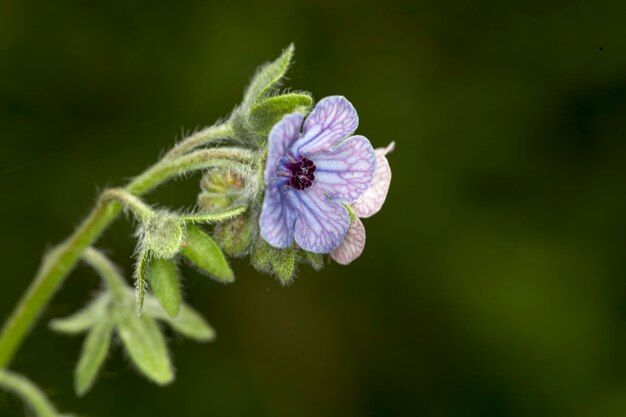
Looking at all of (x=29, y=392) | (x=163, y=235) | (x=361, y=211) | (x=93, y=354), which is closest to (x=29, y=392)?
(x=29, y=392)

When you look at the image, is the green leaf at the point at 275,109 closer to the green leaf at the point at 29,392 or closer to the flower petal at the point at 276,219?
the flower petal at the point at 276,219

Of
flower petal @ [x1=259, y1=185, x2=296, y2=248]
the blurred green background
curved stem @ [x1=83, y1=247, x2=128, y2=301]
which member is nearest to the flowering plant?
flower petal @ [x1=259, y1=185, x2=296, y2=248]

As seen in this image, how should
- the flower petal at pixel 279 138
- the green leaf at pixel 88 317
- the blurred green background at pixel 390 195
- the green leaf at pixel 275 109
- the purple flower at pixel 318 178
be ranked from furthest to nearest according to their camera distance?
the blurred green background at pixel 390 195, the green leaf at pixel 88 317, the green leaf at pixel 275 109, the purple flower at pixel 318 178, the flower petal at pixel 279 138

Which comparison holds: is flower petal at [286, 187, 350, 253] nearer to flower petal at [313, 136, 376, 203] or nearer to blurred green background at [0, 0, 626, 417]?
flower petal at [313, 136, 376, 203]

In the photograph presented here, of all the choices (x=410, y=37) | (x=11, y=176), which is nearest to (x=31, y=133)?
(x=11, y=176)

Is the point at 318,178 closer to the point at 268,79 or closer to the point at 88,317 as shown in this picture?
the point at 268,79

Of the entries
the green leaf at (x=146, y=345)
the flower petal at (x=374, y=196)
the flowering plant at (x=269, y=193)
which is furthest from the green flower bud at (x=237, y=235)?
the green leaf at (x=146, y=345)
